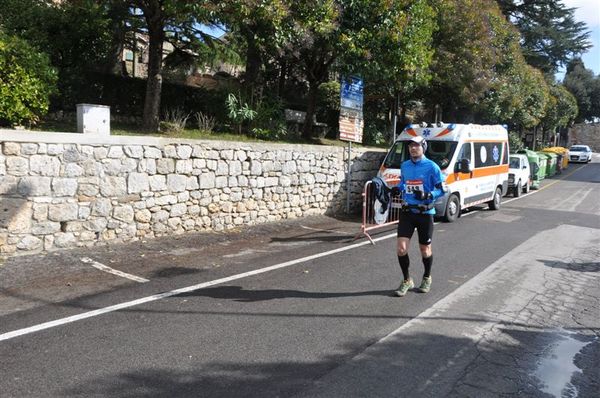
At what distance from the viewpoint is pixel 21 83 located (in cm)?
796

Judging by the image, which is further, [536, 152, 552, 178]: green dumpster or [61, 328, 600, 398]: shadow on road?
[536, 152, 552, 178]: green dumpster

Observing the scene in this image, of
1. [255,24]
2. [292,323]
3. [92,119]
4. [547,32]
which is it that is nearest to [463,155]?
[255,24]

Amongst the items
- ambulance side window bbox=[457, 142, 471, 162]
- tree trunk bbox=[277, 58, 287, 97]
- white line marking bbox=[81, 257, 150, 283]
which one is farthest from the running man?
tree trunk bbox=[277, 58, 287, 97]

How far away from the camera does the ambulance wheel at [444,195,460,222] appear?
1252 centimetres

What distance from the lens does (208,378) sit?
3.88m

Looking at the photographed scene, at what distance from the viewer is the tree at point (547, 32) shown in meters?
35.5

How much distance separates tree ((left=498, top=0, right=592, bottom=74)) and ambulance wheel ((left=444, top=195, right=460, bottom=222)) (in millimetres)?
26384

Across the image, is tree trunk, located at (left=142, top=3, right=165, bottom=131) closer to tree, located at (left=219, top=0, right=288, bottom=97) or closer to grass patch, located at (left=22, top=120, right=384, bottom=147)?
grass patch, located at (left=22, top=120, right=384, bottom=147)

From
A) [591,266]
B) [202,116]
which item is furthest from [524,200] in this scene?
[202,116]

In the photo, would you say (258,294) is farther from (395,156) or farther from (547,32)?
(547,32)

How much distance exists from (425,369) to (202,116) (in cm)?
1004

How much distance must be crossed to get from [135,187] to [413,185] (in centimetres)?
499

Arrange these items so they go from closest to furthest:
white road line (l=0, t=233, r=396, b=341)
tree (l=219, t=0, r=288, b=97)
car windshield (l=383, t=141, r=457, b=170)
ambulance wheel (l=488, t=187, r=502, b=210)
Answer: white road line (l=0, t=233, r=396, b=341)
tree (l=219, t=0, r=288, b=97)
car windshield (l=383, t=141, r=457, b=170)
ambulance wheel (l=488, t=187, r=502, b=210)

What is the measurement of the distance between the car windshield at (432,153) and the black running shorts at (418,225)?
6.72 metres
